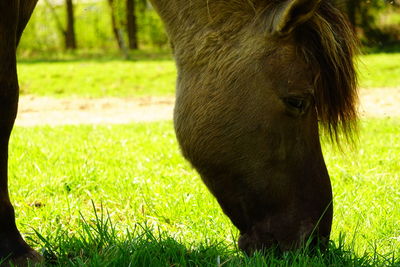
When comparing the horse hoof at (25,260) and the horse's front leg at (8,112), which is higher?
the horse's front leg at (8,112)

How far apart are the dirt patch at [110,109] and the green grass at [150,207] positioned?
277 centimetres

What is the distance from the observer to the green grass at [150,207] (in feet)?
8.04


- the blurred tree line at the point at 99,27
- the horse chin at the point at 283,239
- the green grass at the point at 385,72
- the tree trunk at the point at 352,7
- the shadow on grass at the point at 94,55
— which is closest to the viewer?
the horse chin at the point at 283,239

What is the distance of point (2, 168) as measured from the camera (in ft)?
7.96

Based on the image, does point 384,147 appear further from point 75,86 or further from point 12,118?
point 75,86

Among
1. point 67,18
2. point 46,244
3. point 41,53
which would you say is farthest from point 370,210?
point 67,18

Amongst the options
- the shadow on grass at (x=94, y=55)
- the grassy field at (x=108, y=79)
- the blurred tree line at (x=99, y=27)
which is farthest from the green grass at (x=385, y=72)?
the shadow on grass at (x=94, y=55)

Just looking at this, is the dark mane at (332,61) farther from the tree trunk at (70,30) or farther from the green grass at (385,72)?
the tree trunk at (70,30)

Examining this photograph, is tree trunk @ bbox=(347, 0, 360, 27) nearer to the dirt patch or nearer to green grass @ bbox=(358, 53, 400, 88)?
green grass @ bbox=(358, 53, 400, 88)

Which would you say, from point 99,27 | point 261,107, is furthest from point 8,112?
point 99,27

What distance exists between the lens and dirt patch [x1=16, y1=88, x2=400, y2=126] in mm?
8391

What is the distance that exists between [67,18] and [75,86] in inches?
360

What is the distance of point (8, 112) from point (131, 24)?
19251mm

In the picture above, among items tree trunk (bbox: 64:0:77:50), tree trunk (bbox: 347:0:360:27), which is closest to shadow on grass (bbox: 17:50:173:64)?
tree trunk (bbox: 64:0:77:50)
